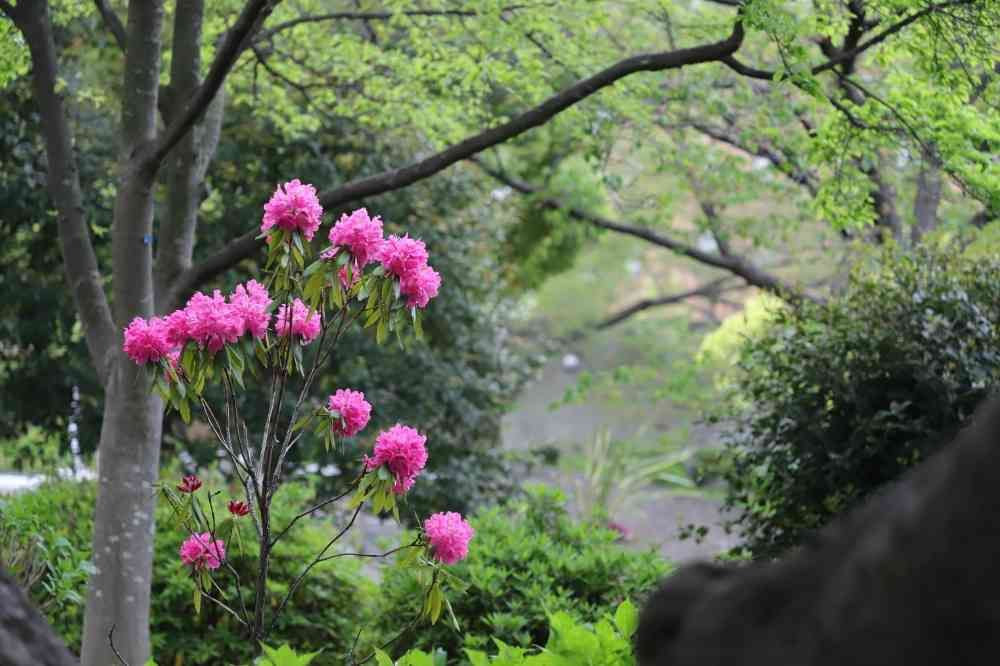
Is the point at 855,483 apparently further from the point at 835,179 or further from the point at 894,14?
the point at 894,14

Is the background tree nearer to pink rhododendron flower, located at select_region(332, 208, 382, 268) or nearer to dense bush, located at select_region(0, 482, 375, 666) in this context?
dense bush, located at select_region(0, 482, 375, 666)

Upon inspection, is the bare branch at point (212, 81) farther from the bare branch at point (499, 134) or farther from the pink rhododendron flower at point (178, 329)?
the pink rhododendron flower at point (178, 329)

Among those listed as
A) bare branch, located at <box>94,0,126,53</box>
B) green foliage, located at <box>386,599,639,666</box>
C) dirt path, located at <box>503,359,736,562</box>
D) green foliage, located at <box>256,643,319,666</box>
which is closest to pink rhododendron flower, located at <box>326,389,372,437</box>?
green foliage, located at <box>386,599,639,666</box>

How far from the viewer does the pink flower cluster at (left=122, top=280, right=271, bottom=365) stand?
3324 millimetres

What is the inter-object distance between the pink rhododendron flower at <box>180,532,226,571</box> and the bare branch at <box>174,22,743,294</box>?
1513 millimetres

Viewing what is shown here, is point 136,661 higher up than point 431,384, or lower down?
lower down

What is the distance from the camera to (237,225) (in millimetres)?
10094

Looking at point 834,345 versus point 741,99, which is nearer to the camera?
point 834,345

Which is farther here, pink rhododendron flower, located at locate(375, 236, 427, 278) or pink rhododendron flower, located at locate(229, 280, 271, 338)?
pink rhododendron flower, located at locate(375, 236, 427, 278)

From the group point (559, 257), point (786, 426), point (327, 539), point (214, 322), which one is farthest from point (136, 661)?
point (559, 257)

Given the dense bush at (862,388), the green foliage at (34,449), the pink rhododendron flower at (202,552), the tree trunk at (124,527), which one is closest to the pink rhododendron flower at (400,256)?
the pink rhododendron flower at (202,552)

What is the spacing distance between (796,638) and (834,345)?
15.9ft

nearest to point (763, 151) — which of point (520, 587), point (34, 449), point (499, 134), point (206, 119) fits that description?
point (499, 134)

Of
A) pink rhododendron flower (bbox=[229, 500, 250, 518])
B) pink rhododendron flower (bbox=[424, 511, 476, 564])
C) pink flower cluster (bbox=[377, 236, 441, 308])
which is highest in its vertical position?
pink flower cluster (bbox=[377, 236, 441, 308])
